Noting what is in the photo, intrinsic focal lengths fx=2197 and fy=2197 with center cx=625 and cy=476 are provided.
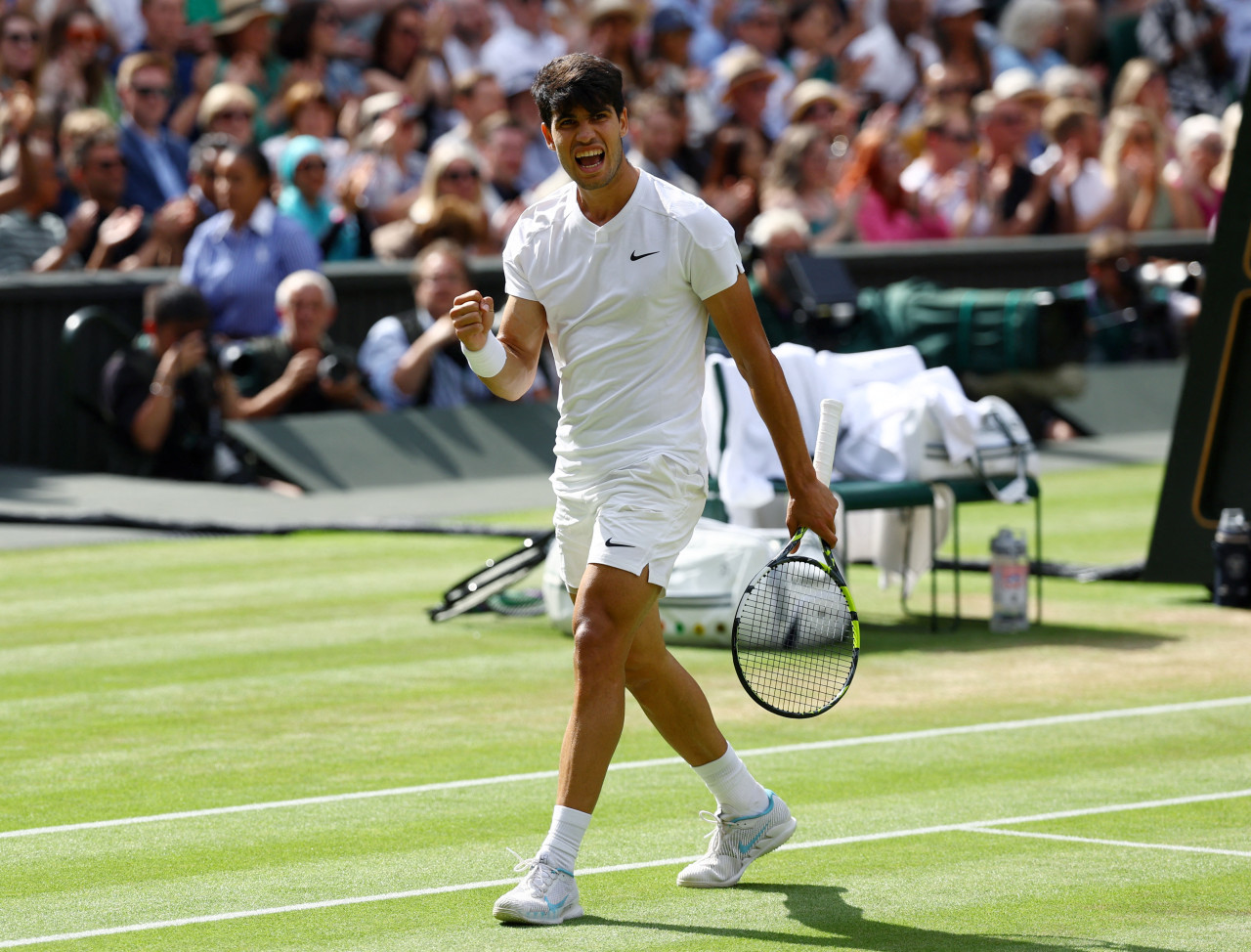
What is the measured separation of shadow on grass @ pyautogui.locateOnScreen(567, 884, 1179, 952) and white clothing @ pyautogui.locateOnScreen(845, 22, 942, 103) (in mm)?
17743

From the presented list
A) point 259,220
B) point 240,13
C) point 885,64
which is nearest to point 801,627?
point 259,220

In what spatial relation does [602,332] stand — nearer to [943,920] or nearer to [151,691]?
[943,920]

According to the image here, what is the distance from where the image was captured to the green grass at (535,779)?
5293 millimetres

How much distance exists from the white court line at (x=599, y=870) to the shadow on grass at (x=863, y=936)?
501 millimetres

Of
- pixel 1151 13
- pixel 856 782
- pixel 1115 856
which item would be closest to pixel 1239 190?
pixel 856 782

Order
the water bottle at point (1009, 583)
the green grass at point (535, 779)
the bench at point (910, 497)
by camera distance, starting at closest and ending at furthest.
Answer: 1. the green grass at point (535, 779)
2. the bench at point (910, 497)
3. the water bottle at point (1009, 583)

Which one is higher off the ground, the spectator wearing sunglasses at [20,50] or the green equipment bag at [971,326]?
the spectator wearing sunglasses at [20,50]

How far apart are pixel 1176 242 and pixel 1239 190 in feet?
33.1

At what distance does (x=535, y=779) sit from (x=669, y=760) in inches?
21.6

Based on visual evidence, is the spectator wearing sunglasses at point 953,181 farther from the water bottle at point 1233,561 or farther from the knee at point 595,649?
the knee at point 595,649

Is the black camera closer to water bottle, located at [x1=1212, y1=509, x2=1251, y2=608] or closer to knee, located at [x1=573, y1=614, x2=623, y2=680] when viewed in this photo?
water bottle, located at [x1=1212, y1=509, x2=1251, y2=608]

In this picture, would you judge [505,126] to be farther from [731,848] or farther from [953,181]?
[731,848]

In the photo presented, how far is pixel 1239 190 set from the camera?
10547 mm

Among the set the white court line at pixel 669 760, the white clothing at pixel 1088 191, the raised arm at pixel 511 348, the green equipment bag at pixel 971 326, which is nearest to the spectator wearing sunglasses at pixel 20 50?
the green equipment bag at pixel 971 326
